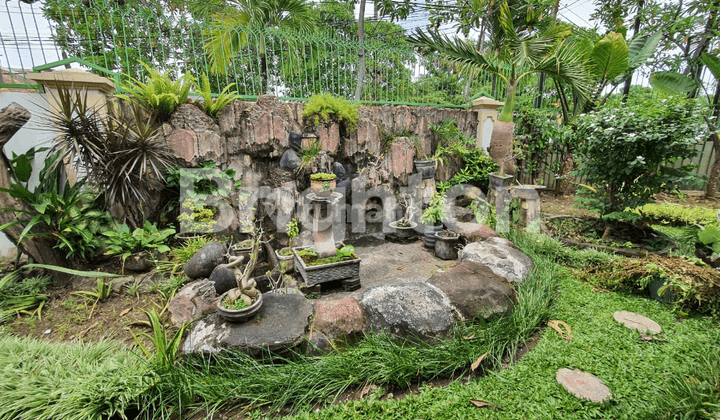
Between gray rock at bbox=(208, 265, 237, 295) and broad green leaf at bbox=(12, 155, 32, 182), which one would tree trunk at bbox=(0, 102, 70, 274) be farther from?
gray rock at bbox=(208, 265, 237, 295)

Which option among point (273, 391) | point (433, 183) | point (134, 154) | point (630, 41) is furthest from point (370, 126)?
point (630, 41)

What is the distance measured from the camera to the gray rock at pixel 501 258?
358 cm

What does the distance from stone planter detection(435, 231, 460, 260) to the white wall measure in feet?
17.3

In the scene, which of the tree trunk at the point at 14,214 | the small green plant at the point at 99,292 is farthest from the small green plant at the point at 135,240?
the tree trunk at the point at 14,214

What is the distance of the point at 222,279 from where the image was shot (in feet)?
10.7

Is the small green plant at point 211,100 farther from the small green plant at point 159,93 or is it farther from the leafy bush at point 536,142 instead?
the leafy bush at point 536,142

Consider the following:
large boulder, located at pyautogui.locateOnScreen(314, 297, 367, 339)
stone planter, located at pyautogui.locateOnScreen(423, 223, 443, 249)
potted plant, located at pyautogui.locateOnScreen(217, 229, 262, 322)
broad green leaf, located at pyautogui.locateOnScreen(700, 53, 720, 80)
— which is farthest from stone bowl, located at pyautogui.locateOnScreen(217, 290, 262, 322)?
broad green leaf, located at pyautogui.locateOnScreen(700, 53, 720, 80)

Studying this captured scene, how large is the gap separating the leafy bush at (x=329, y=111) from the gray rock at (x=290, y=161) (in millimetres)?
599

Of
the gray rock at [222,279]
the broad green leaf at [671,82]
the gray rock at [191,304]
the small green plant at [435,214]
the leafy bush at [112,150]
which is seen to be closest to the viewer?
the gray rock at [191,304]

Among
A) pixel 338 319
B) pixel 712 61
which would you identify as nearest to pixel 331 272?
pixel 338 319

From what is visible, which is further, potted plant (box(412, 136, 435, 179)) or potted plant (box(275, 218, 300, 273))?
potted plant (box(412, 136, 435, 179))

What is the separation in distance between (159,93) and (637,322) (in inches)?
237

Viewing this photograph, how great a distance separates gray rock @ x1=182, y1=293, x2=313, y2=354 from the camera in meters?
2.45

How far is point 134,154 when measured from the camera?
145 inches
